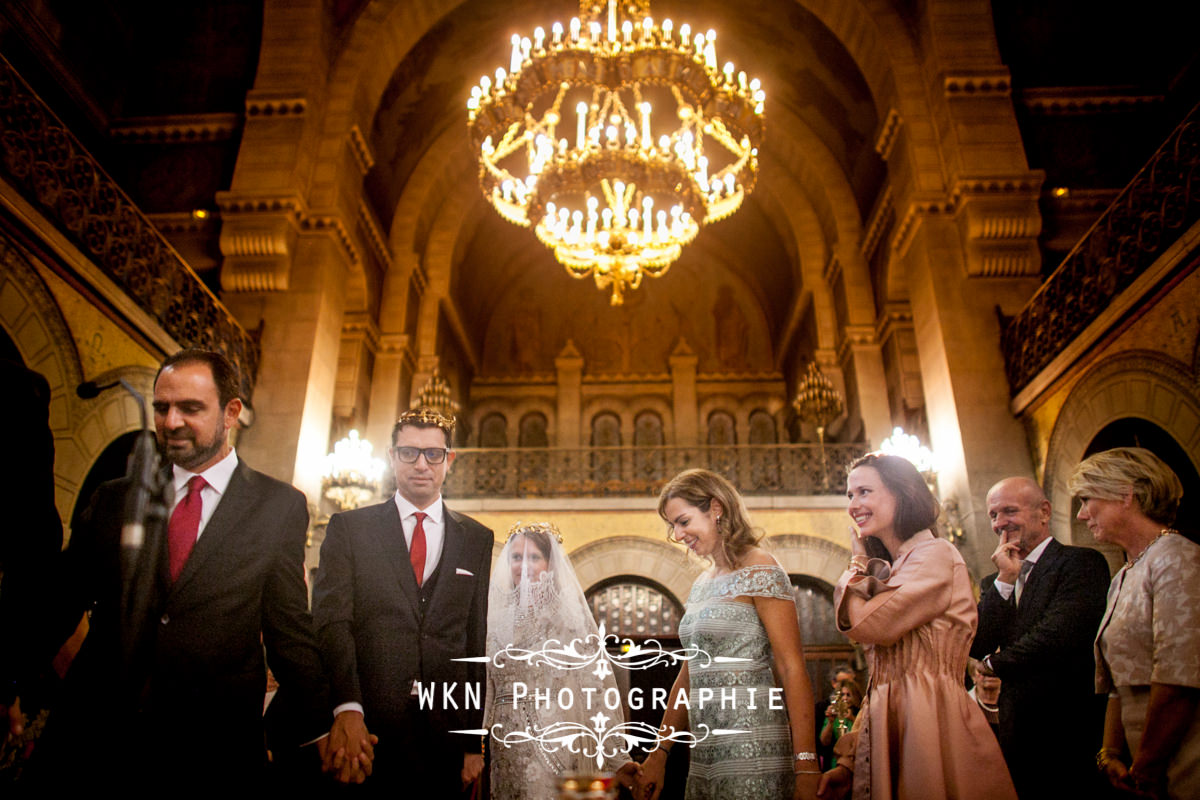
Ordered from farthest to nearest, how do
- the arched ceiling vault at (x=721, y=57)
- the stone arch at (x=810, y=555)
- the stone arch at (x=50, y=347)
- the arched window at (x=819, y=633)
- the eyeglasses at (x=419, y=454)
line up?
the arched ceiling vault at (x=721, y=57) < the stone arch at (x=810, y=555) < the arched window at (x=819, y=633) < the stone arch at (x=50, y=347) < the eyeglasses at (x=419, y=454)

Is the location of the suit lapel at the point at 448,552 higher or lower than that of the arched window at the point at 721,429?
lower

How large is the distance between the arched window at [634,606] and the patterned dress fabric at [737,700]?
7.79 meters

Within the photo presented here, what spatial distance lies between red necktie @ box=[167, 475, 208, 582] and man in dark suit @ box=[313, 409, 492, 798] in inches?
16.3

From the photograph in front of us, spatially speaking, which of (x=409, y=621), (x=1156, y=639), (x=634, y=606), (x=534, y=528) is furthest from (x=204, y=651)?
(x=634, y=606)

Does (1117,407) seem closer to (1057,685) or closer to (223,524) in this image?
(1057,685)

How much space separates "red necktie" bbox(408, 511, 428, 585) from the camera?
2666 mm

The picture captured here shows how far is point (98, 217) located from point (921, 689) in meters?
6.65

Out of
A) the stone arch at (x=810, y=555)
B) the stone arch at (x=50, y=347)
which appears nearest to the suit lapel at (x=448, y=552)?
the stone arch at (x=50, y=347)

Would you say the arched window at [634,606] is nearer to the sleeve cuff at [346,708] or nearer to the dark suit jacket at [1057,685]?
the dark suit jacket at [1057,685]

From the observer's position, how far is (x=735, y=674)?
2645mm

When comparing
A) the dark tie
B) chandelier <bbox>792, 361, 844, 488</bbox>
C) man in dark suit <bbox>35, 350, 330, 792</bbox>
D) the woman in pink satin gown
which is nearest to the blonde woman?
the dark tie

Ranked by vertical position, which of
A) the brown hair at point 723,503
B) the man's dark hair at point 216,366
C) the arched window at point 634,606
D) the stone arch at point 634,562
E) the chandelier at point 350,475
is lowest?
the brown hair at point 723,503

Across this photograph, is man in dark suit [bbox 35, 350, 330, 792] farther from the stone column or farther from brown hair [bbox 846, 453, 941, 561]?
the stone column

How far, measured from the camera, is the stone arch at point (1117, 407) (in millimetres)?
5031
